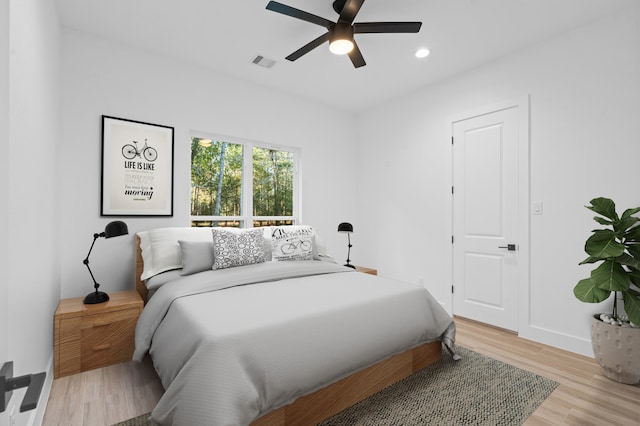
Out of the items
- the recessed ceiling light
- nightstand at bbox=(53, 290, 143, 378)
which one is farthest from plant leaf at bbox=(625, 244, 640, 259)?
nightstand at bbox=(53, 290, 143, 378)

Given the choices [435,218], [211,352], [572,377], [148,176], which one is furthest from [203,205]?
[572,377]

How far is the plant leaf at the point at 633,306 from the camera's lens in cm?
208

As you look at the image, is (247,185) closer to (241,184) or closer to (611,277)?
(241,184)

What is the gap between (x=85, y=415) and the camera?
1821 mm

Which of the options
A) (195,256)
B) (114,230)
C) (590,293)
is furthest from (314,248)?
(590,293)

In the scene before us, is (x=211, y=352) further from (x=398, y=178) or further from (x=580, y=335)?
(x=398, y=178)

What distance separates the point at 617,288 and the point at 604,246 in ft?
0.95

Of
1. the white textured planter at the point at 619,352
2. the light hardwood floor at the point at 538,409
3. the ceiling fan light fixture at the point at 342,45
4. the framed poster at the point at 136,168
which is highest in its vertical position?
the ceiling fan light fixture at the point at 342,45

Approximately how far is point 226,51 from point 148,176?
1.46m

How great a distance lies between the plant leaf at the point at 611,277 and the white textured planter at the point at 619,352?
1.11ft

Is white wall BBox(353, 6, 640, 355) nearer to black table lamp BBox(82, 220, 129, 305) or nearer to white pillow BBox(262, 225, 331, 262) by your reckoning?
white pillow BBox(262, 225, 331, 262)

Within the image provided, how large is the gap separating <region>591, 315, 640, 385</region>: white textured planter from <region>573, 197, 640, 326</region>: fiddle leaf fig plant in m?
0.11

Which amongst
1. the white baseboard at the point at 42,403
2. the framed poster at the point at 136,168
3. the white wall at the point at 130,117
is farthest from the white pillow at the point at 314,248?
the white baseboard at the point at 42,403

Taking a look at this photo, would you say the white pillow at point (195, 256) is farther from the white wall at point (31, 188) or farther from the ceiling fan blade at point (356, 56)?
the ceiling fan blade at point (356, 56)
